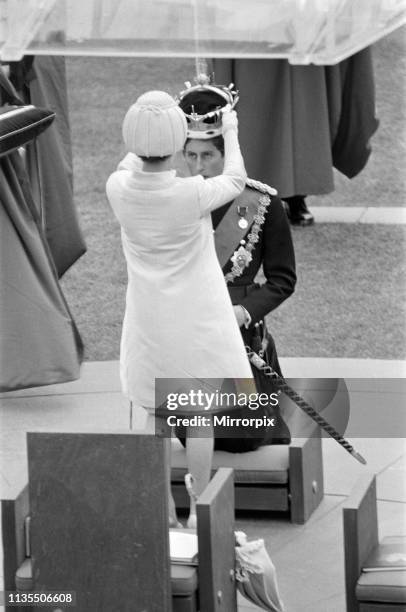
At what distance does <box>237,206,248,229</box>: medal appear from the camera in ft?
17.1

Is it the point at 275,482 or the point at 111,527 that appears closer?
the point at 111,527

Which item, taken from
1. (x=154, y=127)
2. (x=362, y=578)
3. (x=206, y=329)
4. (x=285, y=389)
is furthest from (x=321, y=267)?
(x=362, y=578)

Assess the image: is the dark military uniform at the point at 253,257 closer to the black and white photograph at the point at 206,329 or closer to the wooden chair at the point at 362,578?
the black and white photograph at the point at 206,329

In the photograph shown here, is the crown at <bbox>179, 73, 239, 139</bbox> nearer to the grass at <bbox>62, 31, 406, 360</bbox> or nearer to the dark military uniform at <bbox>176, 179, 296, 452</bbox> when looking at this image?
the dark military uniform at <bbox>176, 179, 296, 452</bbox>

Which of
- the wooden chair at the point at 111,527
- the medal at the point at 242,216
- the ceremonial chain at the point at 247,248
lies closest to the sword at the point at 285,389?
the ceremonial chain at the point at 247,248

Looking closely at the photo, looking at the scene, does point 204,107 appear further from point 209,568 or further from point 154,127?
point 209,568

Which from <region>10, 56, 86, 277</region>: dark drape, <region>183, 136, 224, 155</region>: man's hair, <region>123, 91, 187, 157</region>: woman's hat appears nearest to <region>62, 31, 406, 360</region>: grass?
<region>10, 56, 86, 277</region>: dark drape

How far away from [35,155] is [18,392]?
1.19 meters

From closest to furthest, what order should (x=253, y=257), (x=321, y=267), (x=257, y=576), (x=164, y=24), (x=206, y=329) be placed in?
(x=257, y=576)
(x=206, y=329)
(x=253, y=257)
(x=164, y=24)
(x=321, y=267)

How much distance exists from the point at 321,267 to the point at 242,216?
150 inches

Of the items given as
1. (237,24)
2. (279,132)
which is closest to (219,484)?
(237,24)

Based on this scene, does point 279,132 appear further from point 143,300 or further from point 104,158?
point 143,300

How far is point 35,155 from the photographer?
6.90m

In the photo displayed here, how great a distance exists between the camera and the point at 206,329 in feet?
15.5
